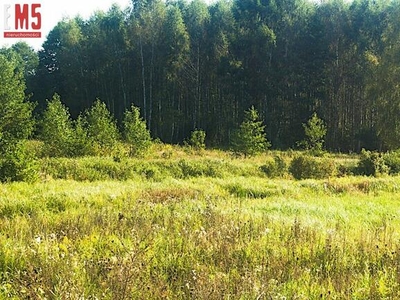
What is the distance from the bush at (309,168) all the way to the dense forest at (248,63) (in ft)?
53.6

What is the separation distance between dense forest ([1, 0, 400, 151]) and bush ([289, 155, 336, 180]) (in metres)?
16.3

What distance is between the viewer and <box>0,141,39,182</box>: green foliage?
12.3 m

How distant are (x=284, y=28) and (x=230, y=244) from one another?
3610 centimetres

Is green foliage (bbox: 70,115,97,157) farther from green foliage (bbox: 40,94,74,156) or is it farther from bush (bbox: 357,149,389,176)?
bush (bbox: 357,149,389,176)

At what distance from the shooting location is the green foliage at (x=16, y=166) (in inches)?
484

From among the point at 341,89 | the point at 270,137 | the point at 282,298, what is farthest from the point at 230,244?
the point at 341,89

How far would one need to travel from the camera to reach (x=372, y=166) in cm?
1912

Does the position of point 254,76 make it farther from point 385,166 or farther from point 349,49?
point 385,166

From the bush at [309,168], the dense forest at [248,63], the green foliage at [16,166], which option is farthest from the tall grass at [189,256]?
the dense forest at [248,63]

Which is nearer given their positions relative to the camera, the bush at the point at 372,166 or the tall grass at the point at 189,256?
the tall grass at the point at 189,256

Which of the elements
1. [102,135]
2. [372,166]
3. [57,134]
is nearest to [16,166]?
[57,134]

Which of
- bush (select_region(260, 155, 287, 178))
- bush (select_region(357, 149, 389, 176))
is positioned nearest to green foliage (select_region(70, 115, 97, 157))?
bush (select_region(260, 155, 287, 178))

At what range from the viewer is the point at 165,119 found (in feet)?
129

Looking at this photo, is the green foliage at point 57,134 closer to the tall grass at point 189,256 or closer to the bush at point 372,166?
the tall grass at point 189,256
